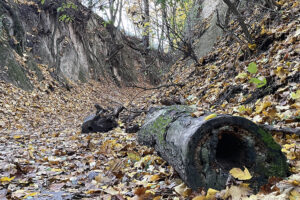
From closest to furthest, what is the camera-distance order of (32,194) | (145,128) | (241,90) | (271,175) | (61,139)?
(271,175) → (32,194) → (145,128) → (241,90) → (61,139)

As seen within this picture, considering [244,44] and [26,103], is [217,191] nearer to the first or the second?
[244,44]

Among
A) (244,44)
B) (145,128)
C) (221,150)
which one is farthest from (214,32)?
(221,150)

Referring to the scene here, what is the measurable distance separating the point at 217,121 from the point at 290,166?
0.70m

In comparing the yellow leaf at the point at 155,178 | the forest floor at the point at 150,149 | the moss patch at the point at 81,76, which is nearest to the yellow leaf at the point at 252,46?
the forest floor at the point at 150,149

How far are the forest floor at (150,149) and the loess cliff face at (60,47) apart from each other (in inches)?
88.5

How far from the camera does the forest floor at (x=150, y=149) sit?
2020 millimetres

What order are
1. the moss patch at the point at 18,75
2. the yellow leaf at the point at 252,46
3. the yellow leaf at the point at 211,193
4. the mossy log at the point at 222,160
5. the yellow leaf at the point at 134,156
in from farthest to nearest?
1. the moss patch at the point at 18,75
2. the yellow leaf at the point at 252,46
3. the yellow leaf at the point at 134,156
4. the mossy log at the point at 222,160
5. the yellow leaf at the point at 211,193

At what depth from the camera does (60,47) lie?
1268 cm

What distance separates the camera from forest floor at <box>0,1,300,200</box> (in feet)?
6.63

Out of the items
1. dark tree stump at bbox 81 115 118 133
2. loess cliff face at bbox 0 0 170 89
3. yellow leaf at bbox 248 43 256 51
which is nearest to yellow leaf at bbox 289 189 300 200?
yellow leaf at bbox 248 43 256 51

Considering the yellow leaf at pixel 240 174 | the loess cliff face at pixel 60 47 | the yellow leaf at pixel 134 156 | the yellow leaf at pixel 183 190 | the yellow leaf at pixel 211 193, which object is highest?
the loess cliff face at pixel 60 47

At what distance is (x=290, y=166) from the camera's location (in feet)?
6.22

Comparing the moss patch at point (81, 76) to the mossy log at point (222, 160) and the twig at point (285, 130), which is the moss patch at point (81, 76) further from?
the mossy log at point (222, 160)

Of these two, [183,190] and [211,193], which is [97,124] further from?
[211,193]
